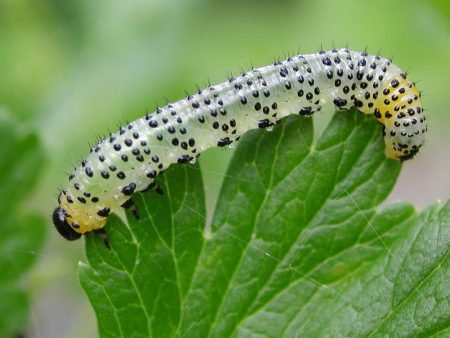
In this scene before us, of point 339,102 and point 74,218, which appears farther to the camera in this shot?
point 74,218

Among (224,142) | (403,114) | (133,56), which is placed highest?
(133,56)

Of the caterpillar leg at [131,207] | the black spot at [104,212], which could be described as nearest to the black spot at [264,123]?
the caterpillar leg at [131,207]

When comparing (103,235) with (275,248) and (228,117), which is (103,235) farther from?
(228,117)

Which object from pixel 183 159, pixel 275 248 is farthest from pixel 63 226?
pixel 275 248

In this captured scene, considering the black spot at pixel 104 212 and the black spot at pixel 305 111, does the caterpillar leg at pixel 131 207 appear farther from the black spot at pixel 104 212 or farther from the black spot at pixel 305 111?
the black spot at pixel 305 111

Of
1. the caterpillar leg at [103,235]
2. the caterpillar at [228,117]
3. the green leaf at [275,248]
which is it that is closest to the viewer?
the green leaf at [275,248]
